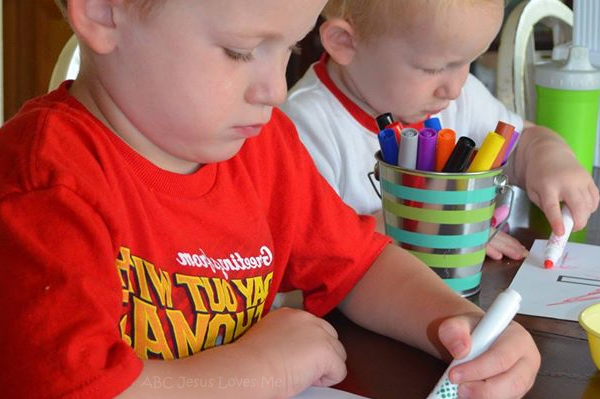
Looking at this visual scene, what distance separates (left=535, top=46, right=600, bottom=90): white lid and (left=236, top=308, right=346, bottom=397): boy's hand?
0.67 metres

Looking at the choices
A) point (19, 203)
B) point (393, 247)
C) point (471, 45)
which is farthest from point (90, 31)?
point (471, 45)

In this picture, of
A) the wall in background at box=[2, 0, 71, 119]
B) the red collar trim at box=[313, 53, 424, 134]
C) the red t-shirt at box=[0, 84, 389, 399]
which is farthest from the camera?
the wall in background at box=[2, 0, 71, 119]

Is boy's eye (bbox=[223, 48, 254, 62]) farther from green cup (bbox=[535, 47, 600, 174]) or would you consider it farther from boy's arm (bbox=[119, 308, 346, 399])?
green cup (bbox=[535, 47, 600, 174])

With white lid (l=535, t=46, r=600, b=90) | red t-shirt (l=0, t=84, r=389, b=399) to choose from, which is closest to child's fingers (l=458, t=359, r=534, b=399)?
red t-shirt (l=0, t=84, r=389, b=399)

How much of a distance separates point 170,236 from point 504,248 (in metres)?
0.46

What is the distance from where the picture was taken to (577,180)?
1.23 m

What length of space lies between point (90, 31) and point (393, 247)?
15.7 inches

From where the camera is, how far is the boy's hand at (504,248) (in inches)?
43.1

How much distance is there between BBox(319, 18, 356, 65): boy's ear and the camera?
1242 millimetres

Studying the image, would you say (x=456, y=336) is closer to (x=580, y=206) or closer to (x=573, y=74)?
(x=580, y=206)

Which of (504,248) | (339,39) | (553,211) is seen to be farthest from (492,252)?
(339,39)

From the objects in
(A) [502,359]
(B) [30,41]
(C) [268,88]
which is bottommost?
(B) [30,41]

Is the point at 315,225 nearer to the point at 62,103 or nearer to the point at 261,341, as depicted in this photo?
the point at 261,341

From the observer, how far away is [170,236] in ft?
2.63
